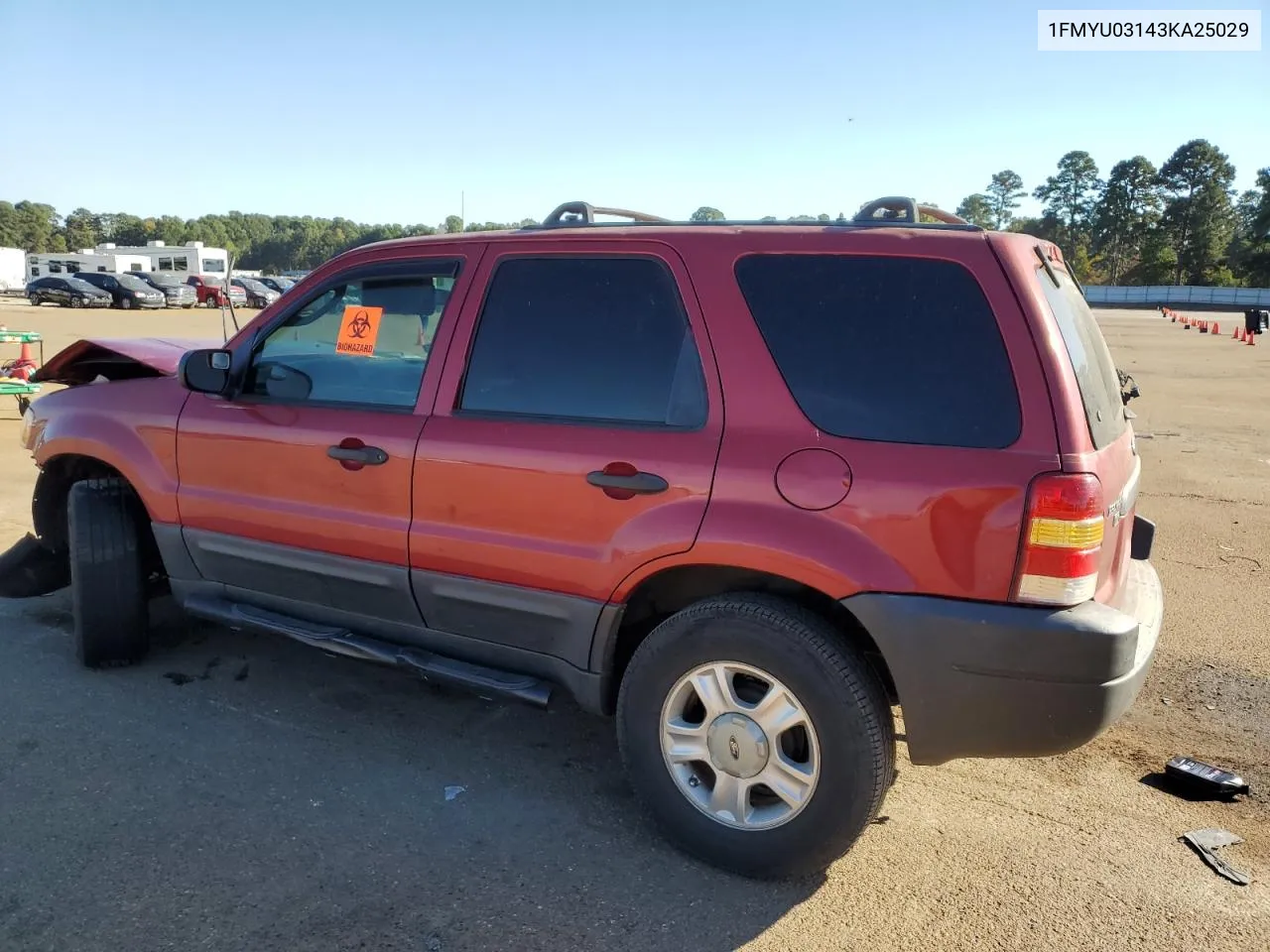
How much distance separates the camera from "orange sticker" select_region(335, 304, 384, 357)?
11.6ft

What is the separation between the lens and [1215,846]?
300cm

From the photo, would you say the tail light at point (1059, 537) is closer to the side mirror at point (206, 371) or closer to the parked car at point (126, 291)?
the side mirror at point (206, 371)

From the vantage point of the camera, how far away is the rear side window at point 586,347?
2.89m

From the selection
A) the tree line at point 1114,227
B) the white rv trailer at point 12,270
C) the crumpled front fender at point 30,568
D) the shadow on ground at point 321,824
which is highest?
the tree line at point 1114,227

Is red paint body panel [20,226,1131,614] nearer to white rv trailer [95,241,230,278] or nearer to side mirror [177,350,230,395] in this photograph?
side mirror [177,350,230,395]

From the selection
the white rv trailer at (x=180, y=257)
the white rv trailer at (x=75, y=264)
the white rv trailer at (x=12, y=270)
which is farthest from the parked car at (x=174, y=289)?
the white rv trailer at (x=12, y=270)

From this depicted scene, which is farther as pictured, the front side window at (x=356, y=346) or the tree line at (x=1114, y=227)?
the tree line at (x=1114, y=227)

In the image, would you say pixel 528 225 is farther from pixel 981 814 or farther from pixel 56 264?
pixel 56 264

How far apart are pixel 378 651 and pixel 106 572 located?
1504 mm

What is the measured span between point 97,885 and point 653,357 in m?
2.27

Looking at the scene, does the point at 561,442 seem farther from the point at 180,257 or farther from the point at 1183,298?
the point at 1183,298

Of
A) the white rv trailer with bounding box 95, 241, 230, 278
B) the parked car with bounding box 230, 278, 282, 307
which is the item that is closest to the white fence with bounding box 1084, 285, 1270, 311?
the parked car with bounding box 230, 278, 282, 307

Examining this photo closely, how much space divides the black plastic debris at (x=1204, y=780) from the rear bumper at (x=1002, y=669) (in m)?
1.04

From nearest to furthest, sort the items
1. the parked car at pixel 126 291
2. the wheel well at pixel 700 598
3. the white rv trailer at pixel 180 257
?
the wheel well at pixel 700 598
the parked car at pixel 126 291
the white rv trailer at pixel 180 257
